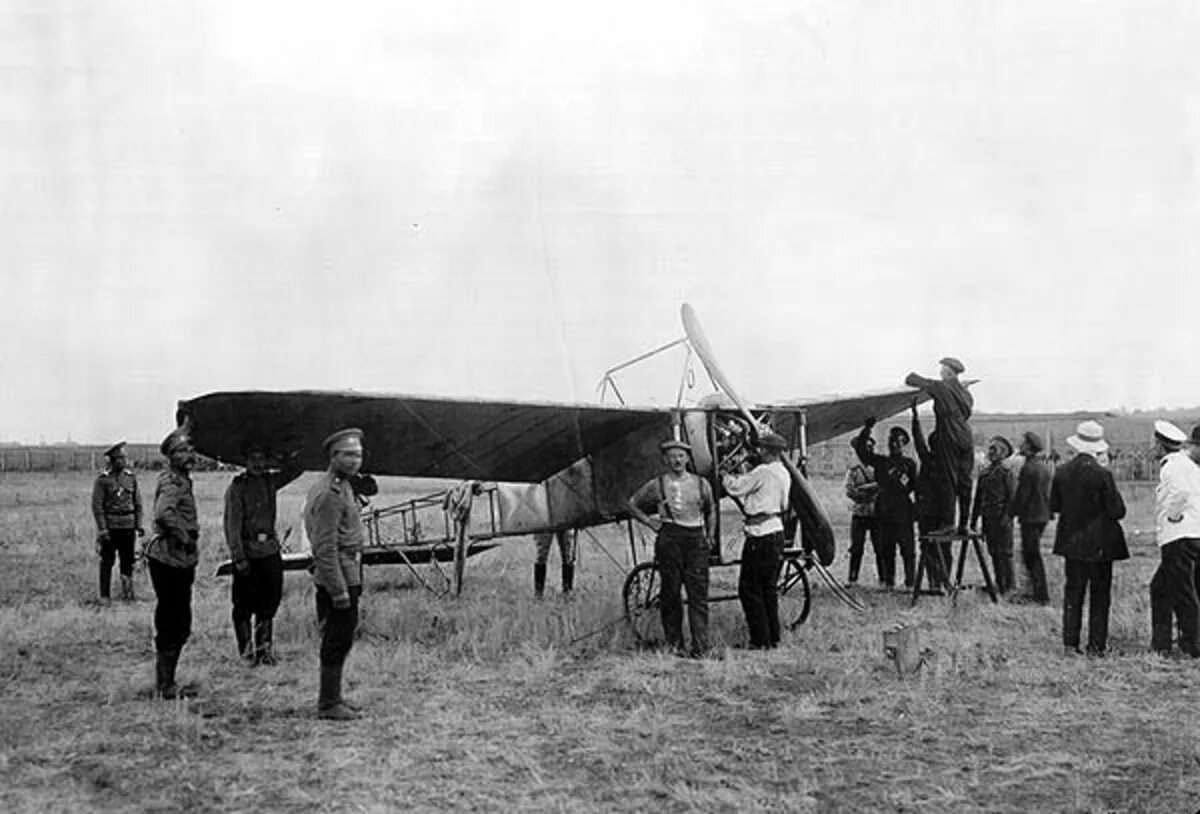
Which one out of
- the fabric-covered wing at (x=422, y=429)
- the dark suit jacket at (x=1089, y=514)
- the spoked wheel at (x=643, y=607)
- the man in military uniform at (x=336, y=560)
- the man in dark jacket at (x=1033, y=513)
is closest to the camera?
the man in military uniform at (x=336, y=560)

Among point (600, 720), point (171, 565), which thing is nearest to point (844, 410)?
point (600, 720)

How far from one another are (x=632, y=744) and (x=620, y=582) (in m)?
8.62

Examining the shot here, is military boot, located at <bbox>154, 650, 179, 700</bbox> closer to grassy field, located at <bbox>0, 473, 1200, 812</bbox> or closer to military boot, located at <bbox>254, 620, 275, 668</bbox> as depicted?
grassy field, located at <bbox>0, 473, 1200, 812</bbox>

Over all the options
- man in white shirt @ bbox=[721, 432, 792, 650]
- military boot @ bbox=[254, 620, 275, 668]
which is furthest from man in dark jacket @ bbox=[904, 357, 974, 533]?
military boot @ bbox=[254, 620, 275, 668]

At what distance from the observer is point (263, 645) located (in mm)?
9359

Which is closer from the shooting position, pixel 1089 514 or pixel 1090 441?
pixel 1089 514

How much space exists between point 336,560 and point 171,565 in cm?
173

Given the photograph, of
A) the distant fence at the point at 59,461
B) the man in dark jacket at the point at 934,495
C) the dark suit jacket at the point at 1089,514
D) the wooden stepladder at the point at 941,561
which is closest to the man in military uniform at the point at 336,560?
the dark suit jacket at the point at 1089,514

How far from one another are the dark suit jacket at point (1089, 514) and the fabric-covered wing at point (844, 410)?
2965 mm

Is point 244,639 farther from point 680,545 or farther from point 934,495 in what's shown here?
point 934,495

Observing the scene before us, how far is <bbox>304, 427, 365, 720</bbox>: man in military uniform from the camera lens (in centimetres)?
716

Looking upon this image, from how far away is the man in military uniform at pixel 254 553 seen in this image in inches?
366

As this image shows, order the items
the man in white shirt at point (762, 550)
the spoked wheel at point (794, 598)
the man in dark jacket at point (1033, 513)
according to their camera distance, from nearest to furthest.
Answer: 1. the man in white shirt at point (762, 550)
2. the spoked wheel at point (794, 598)
3. the man in dark jacket at point (1033, 513)

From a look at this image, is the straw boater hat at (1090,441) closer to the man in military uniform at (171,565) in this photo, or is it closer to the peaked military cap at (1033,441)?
the peaked military cap at (1033,441)
